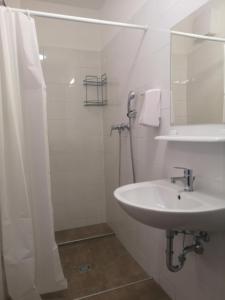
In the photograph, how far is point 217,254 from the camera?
119cm

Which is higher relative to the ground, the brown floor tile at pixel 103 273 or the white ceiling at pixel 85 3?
the white ceiling at pixel 85 3

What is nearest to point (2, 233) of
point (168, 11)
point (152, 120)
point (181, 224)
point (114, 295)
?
point (114, 295)

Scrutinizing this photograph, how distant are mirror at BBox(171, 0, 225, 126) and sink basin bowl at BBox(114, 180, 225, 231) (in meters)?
0.41

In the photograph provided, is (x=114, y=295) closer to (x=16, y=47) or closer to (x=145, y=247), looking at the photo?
(x=145, y=247)

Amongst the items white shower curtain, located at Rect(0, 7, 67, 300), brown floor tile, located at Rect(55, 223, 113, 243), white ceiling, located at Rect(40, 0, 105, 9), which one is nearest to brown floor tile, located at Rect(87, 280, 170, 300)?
white shower curtain, located at Rect(0, 7, 67, 300)

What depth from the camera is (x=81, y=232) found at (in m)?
2.73

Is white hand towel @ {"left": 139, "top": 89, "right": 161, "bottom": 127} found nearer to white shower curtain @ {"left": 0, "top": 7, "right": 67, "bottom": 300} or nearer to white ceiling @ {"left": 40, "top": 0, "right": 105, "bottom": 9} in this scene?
white shower curtain @ {"left": 0, "top": 7, "right": 67, "bottom": 300}

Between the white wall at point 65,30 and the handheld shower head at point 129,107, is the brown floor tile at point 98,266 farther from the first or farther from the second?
the white wall at point 65,30

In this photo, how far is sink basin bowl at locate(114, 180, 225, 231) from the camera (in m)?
0.96

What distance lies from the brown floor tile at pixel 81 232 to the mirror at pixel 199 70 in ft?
5.87

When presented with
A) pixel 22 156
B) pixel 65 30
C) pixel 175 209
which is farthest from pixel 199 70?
pixel 65 30

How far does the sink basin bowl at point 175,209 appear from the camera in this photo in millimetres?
958

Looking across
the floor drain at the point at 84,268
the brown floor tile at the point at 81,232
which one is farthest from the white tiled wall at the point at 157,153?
the floor drain at the point at 84,268

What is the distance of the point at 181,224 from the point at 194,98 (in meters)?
0.75
